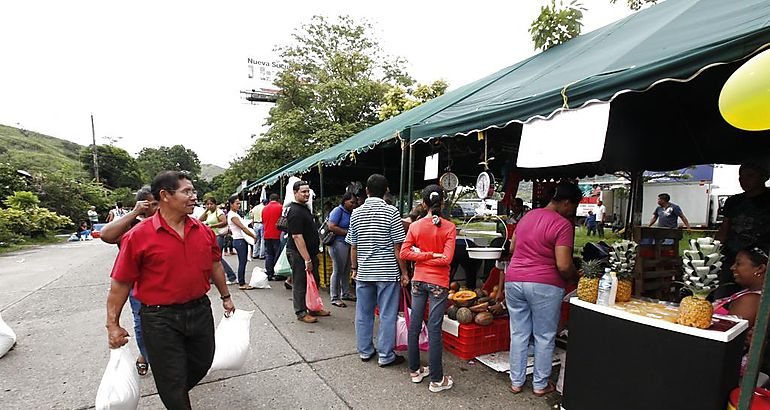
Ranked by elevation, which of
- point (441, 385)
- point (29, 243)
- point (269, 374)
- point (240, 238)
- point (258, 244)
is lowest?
point (29, 243)

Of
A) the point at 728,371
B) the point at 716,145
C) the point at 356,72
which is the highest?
the point at 356,72

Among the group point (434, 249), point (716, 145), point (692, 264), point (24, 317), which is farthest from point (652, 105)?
point (24, 317)

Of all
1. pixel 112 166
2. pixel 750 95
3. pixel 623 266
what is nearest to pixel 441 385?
pixel 623 266

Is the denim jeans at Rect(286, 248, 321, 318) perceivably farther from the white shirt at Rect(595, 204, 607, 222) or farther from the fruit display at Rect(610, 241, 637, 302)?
the white shirt at Rect(595, 204, 607, 222)

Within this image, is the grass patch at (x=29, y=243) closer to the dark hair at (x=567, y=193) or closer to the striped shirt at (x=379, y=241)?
the striped shirt at (x=379, y=241)

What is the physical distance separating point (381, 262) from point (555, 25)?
4441 mm

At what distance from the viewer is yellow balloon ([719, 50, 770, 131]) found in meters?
1.44

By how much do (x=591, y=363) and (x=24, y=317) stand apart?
6886 millimetres

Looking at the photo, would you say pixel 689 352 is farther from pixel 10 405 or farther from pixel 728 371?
pixel 10 405

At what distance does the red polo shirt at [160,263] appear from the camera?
208 centimetres

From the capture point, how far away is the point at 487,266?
248 inches

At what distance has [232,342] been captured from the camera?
290cm

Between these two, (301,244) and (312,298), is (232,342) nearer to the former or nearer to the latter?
(301,244)

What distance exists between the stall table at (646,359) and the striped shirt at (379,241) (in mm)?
1504
